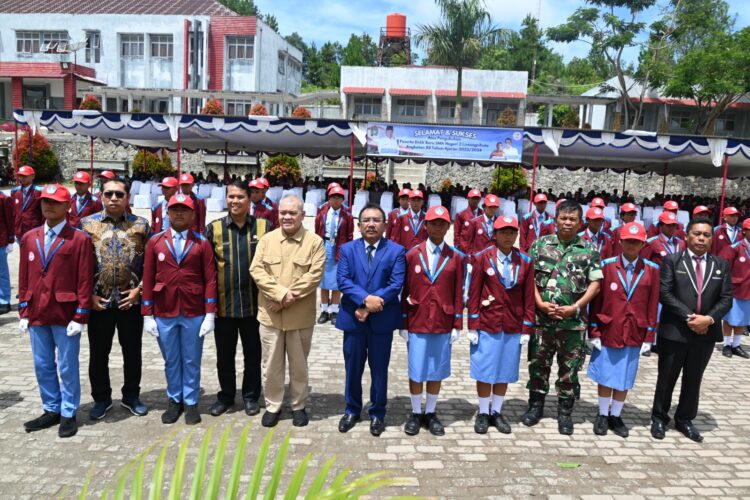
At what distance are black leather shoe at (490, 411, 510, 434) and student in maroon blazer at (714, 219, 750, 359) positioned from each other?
4.22m

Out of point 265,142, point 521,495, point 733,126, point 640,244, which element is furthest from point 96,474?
point 733,126

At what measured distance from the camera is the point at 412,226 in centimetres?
862

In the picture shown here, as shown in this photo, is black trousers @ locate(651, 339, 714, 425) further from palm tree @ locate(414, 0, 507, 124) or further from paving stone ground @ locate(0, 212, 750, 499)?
palm tree @ locate(414, 0, 507, 124)

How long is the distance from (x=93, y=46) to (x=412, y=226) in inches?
1343

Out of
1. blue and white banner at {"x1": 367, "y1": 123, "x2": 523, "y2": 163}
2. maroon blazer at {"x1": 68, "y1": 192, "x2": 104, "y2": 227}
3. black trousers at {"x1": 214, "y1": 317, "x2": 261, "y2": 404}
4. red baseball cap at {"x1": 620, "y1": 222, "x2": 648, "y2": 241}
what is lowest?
black trousers at {"x1": 214, "y1": 317, "x2": 261, "y2": 404}

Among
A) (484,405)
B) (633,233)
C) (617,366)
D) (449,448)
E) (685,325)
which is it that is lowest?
(449,448)

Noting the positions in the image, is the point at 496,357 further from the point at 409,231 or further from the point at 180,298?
the point at 409,231

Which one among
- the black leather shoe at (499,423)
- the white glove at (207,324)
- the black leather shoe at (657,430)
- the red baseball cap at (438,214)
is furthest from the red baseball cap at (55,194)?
the black leather shoe at (657,430)

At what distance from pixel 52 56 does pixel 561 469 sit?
4002 centimetres

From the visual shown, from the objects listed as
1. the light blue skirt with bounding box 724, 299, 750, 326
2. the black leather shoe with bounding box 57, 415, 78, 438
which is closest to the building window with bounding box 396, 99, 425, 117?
the light blue skirt with bounding box 724, 299, 750, 326

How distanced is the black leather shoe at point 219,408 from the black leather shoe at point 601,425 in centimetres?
313

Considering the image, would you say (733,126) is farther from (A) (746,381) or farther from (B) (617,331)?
(B) (617,331)

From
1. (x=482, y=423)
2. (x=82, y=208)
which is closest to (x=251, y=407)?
(x=482, y=423)

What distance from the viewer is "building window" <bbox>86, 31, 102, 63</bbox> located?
34688mm
